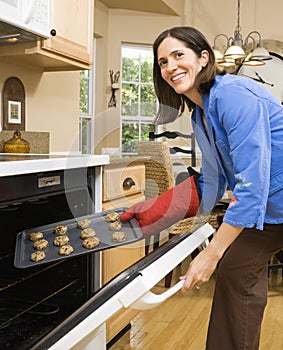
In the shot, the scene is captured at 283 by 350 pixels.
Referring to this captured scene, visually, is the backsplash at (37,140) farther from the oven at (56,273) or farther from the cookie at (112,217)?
the cookie at (112,217)

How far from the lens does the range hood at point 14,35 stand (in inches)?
71.3

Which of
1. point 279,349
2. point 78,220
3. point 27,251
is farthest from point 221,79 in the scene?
point 279,349

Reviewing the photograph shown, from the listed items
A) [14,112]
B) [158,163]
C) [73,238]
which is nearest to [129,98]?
[158,163]

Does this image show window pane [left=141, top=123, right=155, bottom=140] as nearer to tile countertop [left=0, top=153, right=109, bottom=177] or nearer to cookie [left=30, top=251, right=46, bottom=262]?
tile countertop [left=0, top=153, right=109, bottom=177]

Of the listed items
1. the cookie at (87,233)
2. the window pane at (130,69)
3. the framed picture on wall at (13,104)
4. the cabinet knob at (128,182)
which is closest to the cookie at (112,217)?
the cookie at (87,233)

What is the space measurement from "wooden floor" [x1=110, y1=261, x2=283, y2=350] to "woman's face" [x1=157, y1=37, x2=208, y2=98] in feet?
4.60

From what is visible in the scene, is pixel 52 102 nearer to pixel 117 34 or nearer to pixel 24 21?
pixel 24 21

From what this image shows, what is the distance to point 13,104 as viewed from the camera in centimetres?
234

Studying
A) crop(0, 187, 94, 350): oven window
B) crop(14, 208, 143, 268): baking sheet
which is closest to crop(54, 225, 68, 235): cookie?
crop(14, 208, 143, 268): baking sheet

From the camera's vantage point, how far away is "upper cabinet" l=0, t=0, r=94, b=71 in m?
2.06

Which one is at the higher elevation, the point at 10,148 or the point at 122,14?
the point at 122,14

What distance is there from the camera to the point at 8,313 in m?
1.65

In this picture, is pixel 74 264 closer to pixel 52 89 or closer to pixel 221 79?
pixel 221 79

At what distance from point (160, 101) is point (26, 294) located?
913mm
